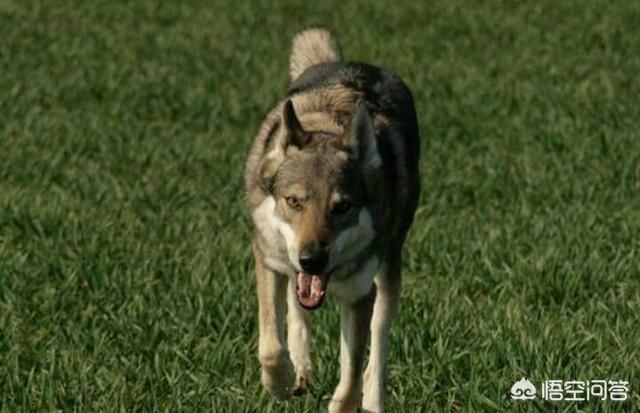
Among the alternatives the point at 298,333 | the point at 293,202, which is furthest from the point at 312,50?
the point at 293,202

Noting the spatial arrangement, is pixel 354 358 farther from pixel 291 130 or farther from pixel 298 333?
pixel 291 130

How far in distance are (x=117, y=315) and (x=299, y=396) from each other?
1648 millimetres

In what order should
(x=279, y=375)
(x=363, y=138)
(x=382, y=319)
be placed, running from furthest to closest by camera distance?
(x=382, y=319) → (x=279, y=375) → (x=363, y=138)

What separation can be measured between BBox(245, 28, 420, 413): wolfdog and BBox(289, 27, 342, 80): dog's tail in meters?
0.64

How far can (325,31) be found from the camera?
8.43m

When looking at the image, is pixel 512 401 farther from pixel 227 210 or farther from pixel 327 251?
pixel 227 210

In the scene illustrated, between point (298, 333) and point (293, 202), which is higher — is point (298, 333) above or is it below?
below

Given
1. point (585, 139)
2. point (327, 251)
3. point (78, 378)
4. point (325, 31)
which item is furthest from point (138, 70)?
point (327, 251)

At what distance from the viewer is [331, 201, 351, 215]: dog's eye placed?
19.5ft

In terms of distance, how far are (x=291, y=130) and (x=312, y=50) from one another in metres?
2.19

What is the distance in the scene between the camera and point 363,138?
20.9 feet

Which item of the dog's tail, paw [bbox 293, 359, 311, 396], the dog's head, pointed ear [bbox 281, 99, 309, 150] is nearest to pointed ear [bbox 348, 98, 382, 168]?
the dog's head

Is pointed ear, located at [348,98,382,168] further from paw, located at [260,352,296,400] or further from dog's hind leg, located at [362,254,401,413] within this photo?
paw, located at [260,352,296,400]

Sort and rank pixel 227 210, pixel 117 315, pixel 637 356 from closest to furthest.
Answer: pixel 637 356
pixel 117 315
pixel 227 210
